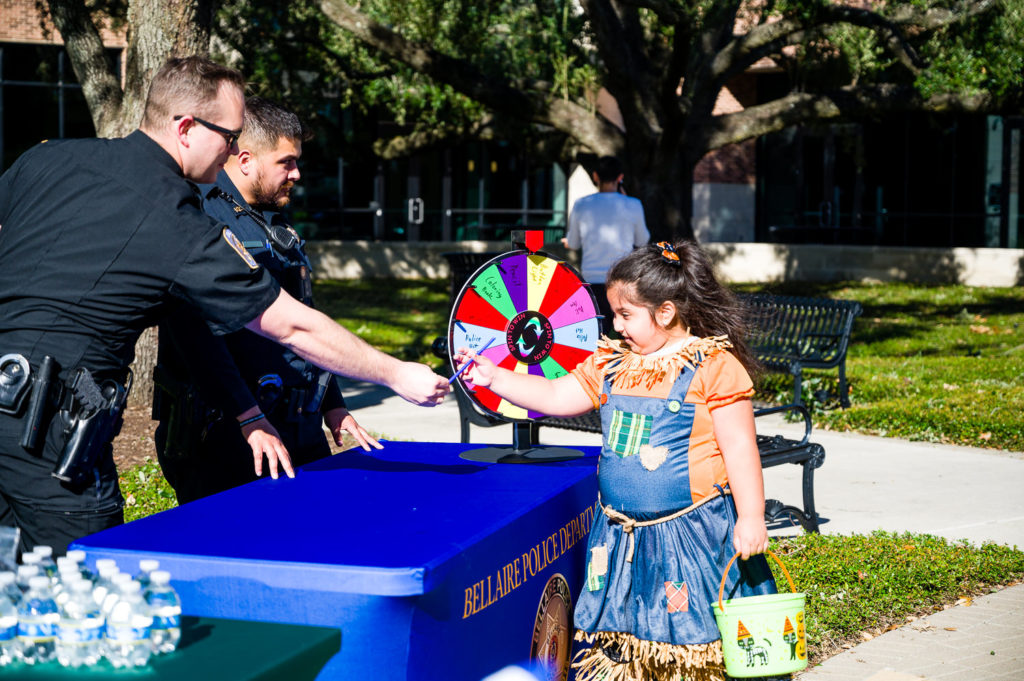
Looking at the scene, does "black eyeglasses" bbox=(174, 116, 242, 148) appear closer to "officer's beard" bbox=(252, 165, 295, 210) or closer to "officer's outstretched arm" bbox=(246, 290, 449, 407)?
"officer's outstretched arm" bbox=(246, 290, 449, 407)

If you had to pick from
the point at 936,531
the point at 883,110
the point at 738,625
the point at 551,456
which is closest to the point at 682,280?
the point at 551,456

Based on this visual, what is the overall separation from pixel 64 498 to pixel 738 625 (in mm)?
1750

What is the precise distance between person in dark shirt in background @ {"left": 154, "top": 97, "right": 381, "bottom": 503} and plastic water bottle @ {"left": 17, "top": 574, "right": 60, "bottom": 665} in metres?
1.34

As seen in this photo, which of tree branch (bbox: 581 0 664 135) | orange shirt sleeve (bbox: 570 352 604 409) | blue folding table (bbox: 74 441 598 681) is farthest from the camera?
tree branch (bbox: 581 0 664 135)

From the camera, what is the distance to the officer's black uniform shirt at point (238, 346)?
11.7ft

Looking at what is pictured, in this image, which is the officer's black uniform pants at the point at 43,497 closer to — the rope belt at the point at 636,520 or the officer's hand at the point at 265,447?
the officer's hand at the point at 265,447

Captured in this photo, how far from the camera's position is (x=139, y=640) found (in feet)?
7.03

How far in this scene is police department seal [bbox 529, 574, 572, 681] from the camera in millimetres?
3277

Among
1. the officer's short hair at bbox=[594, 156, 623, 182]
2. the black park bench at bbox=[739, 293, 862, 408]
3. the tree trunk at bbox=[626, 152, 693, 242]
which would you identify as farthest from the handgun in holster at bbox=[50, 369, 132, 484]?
the tree trunk at bbox=[626, 152, 693, 242]

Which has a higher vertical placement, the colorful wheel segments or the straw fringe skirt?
the colorful wheel segments

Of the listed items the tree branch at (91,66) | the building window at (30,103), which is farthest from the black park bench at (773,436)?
the building window at (30,103)

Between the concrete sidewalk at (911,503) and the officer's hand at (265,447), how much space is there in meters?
2.21

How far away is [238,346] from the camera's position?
3887 millimetres

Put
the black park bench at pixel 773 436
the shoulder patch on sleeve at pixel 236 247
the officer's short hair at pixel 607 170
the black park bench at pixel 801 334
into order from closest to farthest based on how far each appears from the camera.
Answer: the shoulder patch on sleeve at pixel 236 247 → the black park bench at pixel 773 436 → the officer's short hair at pixel 607 170 → the black park bench at pixel 801 334
